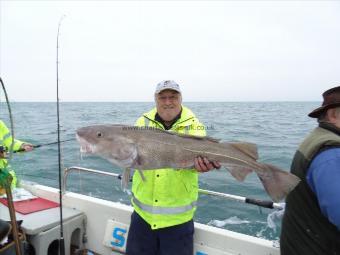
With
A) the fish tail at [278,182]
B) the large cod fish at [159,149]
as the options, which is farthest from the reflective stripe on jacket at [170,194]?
the fish tail at [278,182]

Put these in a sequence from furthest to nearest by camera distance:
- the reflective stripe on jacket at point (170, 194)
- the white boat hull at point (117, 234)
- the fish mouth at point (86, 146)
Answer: the white boat hull at point (117, 234) < the reflective stripe on jacket at point (170, 194) < the fish mouth at point (86, 146)

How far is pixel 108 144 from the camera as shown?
3.06 metres

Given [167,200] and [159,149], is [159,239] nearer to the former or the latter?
[167,200]

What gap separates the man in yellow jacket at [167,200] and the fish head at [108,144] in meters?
0.55

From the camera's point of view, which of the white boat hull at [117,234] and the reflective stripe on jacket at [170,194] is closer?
the reflective stripe on jacket at [170,194]

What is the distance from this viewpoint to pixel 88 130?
Answer: 10.1ft

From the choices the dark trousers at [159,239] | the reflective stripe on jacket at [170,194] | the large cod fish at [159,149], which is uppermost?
the large cod fish at [159,149]

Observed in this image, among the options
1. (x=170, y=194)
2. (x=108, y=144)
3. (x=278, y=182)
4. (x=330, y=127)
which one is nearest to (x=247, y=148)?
(x=278, y=182)

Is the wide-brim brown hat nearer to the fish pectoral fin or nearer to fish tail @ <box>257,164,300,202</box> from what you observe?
fish tail @ <box>257,164,300,202</box>

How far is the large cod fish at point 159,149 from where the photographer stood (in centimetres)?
306

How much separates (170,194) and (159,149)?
0.64 metres

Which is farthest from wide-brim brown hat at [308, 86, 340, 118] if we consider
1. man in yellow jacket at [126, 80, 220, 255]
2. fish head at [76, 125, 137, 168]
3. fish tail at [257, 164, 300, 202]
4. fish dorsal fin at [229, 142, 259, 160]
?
fish head at [76, 125, 137, 168]

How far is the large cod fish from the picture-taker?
3059 millimetres

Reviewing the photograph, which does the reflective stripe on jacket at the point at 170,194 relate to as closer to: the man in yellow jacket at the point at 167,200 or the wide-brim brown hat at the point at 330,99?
the man in yellow jacket at the point at 167,200
